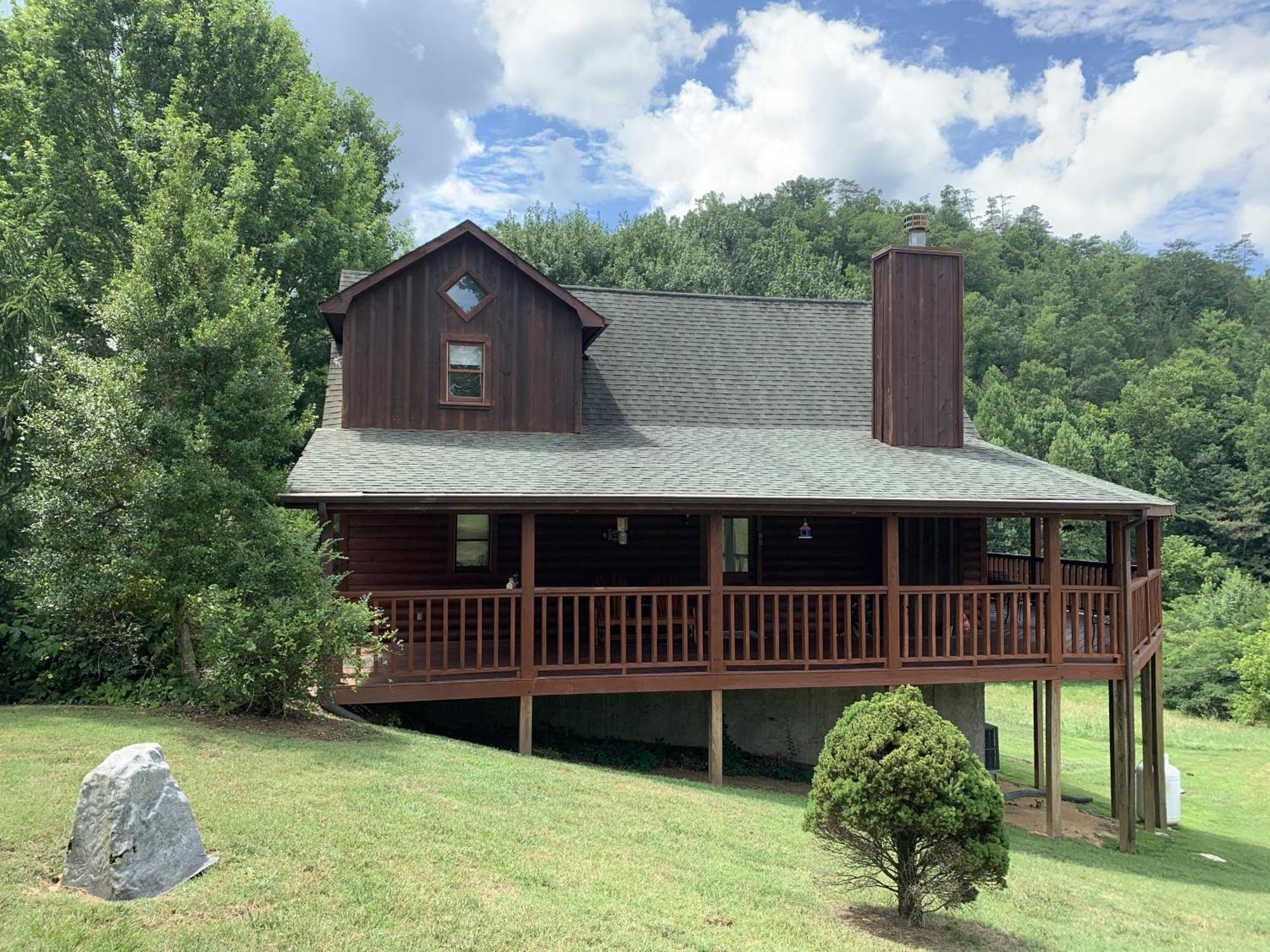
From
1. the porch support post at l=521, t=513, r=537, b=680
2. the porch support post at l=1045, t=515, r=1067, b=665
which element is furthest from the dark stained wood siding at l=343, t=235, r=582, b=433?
the porch support post at l=1045, t=515, r=1067, b=665

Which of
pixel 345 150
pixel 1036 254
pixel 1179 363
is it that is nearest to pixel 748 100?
pixel 345 150

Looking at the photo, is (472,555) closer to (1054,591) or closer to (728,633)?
(728,633)

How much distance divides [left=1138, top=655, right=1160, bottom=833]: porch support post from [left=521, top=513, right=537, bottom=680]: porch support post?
1012 centimetres

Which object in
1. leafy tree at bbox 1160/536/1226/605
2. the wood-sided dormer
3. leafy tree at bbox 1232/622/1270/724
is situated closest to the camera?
the wood-sided dormer

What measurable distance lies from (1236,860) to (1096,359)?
55100 millimetres

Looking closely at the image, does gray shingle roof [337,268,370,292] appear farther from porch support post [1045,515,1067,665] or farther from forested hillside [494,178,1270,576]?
forested hillside [494,178,1270,576]

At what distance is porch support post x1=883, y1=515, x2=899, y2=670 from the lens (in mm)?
12523

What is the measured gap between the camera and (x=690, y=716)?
1424 centimetres

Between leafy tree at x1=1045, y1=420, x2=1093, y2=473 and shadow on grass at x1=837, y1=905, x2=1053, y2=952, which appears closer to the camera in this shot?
shadow on grass at x1=837, y1=905, x2=1053, y2=952

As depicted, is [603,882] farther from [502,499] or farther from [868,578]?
[868,578]

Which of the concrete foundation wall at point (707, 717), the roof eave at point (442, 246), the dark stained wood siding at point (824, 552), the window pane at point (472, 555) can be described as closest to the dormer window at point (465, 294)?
the roof eave at point (442, 246)

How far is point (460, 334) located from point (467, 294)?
28.0 inches

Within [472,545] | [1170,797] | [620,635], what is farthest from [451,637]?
[1170,797]

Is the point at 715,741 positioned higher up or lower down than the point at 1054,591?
lower down
